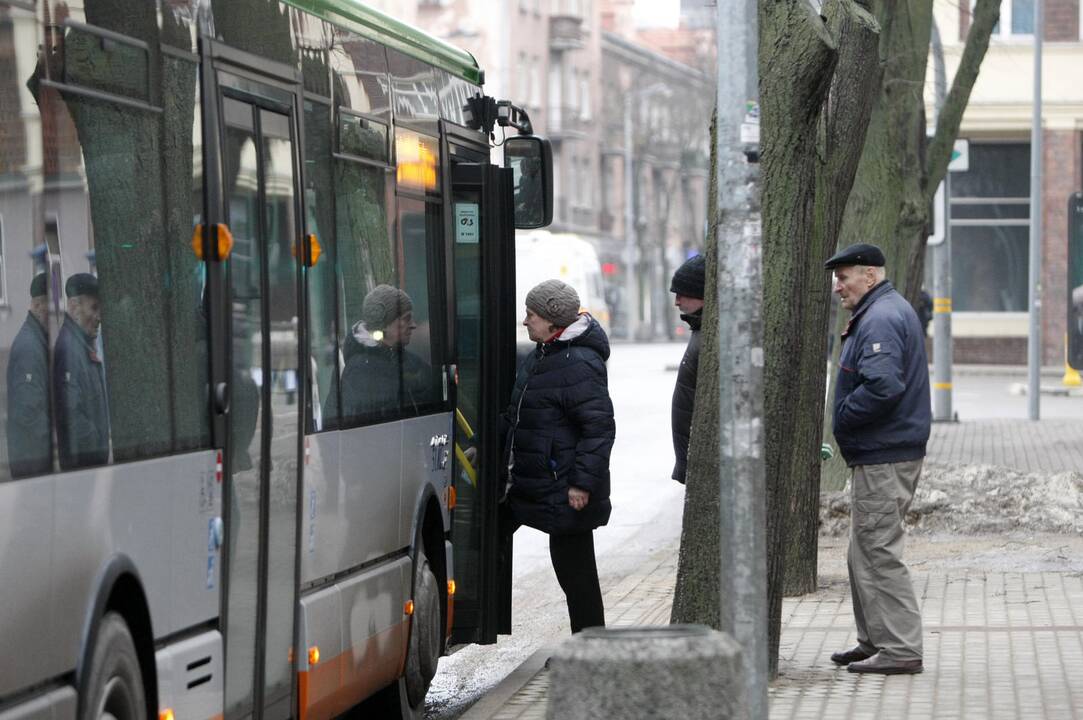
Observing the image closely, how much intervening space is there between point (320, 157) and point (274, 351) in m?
0.97

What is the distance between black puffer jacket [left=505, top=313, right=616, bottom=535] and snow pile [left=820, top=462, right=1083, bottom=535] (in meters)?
6.00

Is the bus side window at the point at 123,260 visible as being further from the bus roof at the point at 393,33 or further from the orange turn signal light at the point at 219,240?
the bus roof at the point at 393,33

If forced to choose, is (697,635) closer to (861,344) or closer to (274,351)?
(274,351)

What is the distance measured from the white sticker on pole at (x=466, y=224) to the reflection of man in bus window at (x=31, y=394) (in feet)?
14.9

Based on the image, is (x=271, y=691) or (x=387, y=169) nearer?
(x=271, y=691)

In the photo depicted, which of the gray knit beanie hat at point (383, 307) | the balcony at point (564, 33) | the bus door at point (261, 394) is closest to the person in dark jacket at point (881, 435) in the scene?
the gray knit beanie hat at point (383, 307)

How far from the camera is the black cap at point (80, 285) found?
526cm

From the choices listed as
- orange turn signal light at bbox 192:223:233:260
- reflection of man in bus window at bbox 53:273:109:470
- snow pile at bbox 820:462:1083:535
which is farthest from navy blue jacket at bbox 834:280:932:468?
snow pile at bbox 820:462:1083:535

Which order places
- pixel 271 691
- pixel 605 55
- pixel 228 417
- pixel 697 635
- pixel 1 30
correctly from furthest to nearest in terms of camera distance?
pixel 605 55 < pixel 271 691 < pixel 228 417 < pixel 697 635 < pixel 1 30

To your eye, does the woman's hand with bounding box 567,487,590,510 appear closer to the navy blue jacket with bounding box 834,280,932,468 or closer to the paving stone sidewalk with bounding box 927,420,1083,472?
the navy blue jacket with bounding box 834,280,932,468

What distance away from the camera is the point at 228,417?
6328 millimetres

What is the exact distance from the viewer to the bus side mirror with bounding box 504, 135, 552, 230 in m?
10.4

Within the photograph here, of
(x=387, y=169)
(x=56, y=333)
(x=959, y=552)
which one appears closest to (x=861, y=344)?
(x=387, y=169)

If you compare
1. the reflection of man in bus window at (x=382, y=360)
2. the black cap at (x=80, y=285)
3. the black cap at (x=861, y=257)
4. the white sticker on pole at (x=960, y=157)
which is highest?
the white sticker on pole at (x=960, y=157)
